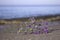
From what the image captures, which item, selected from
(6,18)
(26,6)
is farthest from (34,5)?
(6,18)

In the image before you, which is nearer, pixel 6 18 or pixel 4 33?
pixel 4 33

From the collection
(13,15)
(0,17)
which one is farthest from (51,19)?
(0,17)

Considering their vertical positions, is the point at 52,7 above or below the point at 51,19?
above

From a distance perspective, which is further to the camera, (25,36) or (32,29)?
(32,29)

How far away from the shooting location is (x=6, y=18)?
2496mm

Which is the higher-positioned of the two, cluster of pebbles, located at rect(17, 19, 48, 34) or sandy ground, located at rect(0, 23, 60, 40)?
cluster of pebbles, located at rect(17, 19, 48, 34)

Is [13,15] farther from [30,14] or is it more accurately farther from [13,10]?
[30,14]

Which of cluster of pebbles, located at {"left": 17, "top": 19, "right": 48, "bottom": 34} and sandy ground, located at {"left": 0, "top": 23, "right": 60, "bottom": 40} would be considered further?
cluster of pebbles, located at {"left": 17, "top": 19, "right": 48, "bottom": 34}

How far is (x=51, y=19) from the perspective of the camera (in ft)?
8.51

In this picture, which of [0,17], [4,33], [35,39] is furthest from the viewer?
[0,17]

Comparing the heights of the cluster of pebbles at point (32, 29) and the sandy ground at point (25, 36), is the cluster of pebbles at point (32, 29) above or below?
above

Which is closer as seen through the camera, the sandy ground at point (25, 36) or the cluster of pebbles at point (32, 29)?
the sandy ground at point (25, 36)

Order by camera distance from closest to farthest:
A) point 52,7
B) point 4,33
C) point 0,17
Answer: point 4,33 < point 0,17 < point 52,7

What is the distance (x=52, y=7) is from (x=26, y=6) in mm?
484
